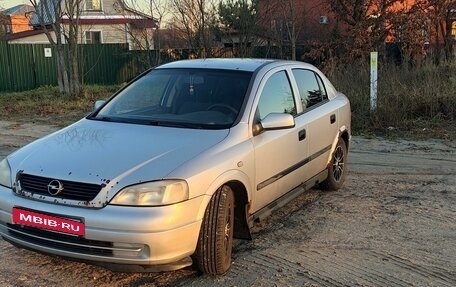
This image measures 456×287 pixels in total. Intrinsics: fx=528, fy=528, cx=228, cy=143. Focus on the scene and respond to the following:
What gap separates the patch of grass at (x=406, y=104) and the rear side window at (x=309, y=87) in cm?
462

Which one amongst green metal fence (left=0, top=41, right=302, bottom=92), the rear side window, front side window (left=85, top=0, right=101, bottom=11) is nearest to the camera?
the rear side window

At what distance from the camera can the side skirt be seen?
4.36 meters

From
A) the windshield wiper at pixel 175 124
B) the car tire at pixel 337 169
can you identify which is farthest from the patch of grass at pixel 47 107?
the windshield wiper at pixel 175 124

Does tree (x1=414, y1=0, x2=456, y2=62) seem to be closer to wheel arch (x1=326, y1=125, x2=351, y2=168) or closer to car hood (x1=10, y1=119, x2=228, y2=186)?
wheel arch (x1=326, y1=125, x2=351, y2=168)

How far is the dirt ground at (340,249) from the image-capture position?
12.6 feet

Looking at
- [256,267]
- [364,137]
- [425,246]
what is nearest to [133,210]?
[256,267]

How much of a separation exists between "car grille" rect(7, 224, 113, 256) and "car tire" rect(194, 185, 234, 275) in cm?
65

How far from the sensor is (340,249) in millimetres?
4453

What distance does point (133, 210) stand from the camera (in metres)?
3.33

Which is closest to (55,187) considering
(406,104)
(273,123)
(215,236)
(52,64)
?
(215,236)

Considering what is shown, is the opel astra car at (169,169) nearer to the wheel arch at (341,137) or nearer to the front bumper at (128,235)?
the front bumper at (128,235)

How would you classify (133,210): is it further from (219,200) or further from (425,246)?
(425,246)

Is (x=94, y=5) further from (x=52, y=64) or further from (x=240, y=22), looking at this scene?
(x=240, y=22)

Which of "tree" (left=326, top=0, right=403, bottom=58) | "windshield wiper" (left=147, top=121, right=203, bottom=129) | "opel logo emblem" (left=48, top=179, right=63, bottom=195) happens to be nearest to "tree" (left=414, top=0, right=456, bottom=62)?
"tree" (left=326, top=0, right=403, bottom=58)
